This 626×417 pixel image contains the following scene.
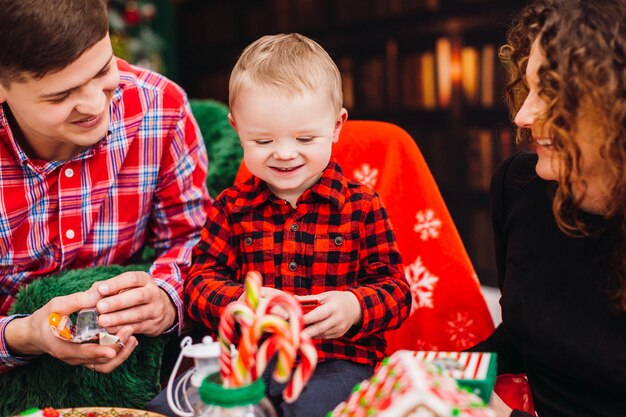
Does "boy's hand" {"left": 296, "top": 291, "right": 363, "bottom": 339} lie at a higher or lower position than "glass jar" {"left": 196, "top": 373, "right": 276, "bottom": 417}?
lower

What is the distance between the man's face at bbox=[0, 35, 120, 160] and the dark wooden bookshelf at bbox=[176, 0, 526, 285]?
2.41 meters

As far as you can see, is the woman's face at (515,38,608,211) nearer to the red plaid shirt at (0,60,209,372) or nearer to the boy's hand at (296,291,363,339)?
the boy's hand at (296,291,363,339)

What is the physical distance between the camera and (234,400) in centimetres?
84

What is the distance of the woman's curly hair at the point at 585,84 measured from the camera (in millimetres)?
972

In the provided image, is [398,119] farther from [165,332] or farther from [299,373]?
[299,373]

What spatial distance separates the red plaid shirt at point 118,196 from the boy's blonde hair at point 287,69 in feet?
1.21

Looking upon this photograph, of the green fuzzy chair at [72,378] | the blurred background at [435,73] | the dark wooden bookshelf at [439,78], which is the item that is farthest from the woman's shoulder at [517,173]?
the dark wooden bookshelf at [439,78]

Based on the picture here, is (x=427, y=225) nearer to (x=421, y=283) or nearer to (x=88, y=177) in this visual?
(x=421, y=283)

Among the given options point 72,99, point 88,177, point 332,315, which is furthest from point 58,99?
point 332,315

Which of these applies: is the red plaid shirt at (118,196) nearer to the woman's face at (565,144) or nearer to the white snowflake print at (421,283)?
the white snowflake print at (421,283)

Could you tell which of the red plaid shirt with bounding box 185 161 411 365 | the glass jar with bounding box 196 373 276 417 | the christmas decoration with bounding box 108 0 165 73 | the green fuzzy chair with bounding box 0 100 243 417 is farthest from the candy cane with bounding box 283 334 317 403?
the christmas decoration with bounding box 108 0 165 73

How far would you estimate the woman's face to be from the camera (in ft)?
3.34

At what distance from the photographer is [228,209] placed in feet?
4.55

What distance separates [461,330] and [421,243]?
216 millimetres
